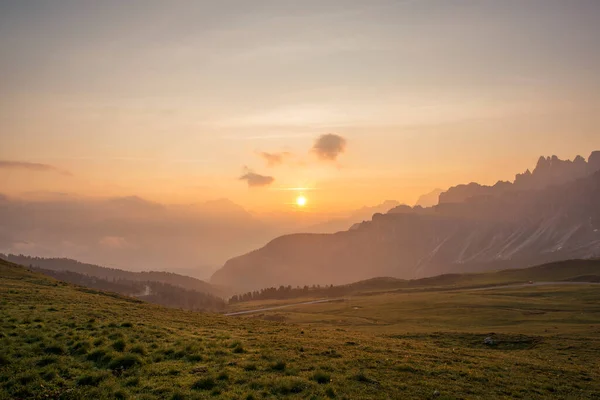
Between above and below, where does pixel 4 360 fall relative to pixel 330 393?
above

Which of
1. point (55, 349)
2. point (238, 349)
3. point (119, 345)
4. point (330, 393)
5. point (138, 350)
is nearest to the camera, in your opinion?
point (330, 393)

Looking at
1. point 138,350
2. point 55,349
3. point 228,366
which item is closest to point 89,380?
point 138,350

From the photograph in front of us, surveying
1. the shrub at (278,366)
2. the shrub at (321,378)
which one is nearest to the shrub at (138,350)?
the shrub at (278,366)

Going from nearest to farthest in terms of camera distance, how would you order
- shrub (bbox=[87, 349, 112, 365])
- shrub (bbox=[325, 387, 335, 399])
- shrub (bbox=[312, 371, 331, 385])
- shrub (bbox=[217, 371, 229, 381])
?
1. shrub (bbox=[325, 387, 335, 399])
2. shrub (bbox=[217, 371, 229, 381])
3. shrub (bbox=[312, 371, 331, 385])
4. shrub (bbox=[87, 349, 112, 365])

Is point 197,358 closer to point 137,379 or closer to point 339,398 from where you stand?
Result: point 137,379

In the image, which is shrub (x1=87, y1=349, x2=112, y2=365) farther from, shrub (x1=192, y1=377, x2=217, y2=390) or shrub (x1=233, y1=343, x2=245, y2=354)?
shrub (x1=233, y1=343, x2=245, y2=354)

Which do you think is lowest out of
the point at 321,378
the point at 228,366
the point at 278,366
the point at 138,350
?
the point at 321,378

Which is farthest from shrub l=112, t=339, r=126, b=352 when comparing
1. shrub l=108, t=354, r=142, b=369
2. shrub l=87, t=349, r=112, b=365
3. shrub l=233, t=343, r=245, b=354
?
shrub l=233, t=343, r=245, b=354

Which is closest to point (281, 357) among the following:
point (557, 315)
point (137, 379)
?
point (137, 379)

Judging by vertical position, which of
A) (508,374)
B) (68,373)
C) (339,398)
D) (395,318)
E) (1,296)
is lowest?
(395,318)

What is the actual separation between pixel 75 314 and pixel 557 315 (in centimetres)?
9889

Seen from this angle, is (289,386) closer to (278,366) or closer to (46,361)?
(278,366)

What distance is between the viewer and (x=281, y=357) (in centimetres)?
2716

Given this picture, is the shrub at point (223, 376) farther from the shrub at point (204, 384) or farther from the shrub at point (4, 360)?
the shrub at point (4, 360)
